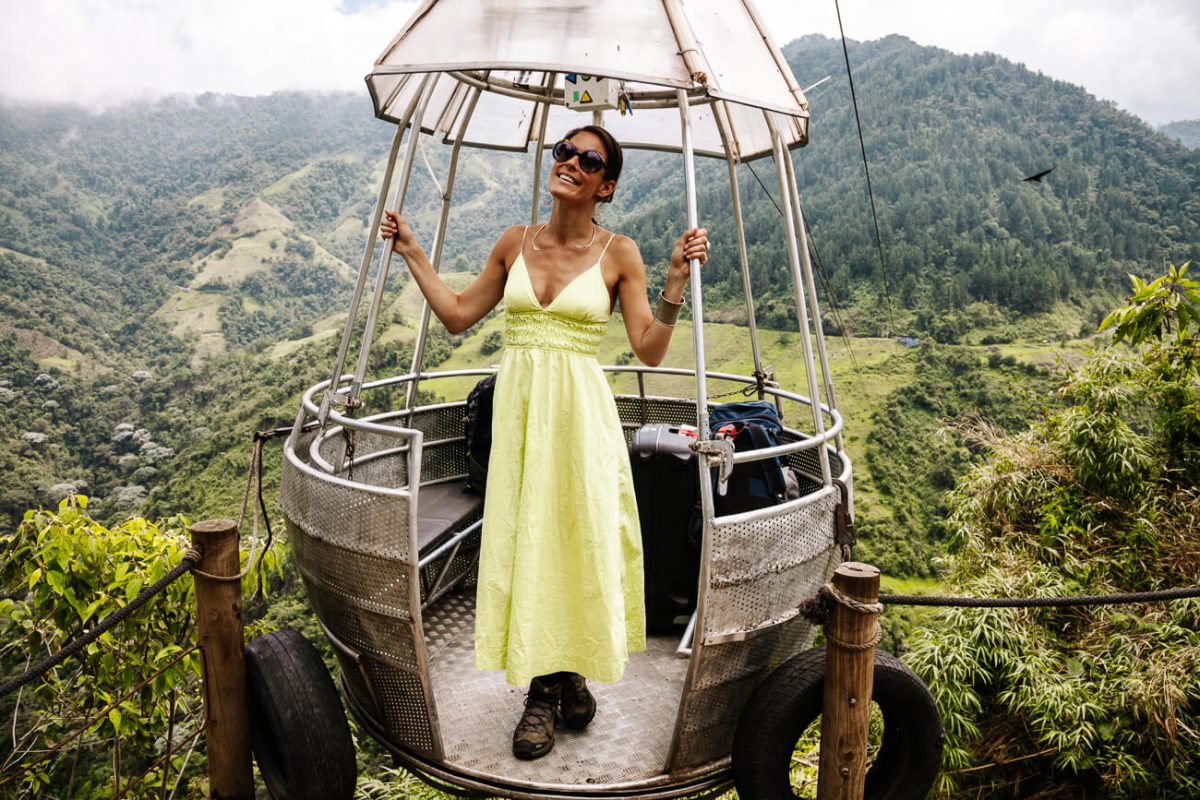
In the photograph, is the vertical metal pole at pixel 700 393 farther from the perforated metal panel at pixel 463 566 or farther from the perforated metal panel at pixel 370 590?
the perforated metal panel at pixel 463 566

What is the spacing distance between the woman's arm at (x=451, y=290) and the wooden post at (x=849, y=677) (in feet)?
4.62

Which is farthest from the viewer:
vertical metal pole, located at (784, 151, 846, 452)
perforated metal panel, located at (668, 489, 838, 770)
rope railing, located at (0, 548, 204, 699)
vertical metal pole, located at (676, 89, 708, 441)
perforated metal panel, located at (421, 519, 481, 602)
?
perforated metal panel, located at (421, 519, 481, 602)

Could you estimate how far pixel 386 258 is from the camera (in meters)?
2.80

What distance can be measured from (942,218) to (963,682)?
46726 mm

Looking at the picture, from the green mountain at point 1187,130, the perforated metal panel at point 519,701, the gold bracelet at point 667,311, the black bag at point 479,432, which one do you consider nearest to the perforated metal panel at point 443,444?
the black bag at point 479,432

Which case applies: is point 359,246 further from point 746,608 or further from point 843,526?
point 746,608

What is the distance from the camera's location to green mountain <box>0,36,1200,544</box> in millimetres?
34812

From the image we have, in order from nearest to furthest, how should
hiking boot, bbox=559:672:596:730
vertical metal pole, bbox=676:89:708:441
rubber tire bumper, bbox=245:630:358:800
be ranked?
vertical metal pole, bbox=676:89:708:441
rubber tire bumper, bbox=245:630:358:800
hiking boot, bbox=559:672:596:730

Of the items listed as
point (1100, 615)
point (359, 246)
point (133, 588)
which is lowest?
point (1100, 615)

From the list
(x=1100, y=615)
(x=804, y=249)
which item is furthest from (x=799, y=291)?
(x=1100, y=615)

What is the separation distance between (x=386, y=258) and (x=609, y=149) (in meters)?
0.84

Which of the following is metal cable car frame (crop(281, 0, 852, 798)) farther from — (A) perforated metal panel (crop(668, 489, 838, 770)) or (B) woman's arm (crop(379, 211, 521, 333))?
(B) woman's arm (crop(379, 211, 521, 333))

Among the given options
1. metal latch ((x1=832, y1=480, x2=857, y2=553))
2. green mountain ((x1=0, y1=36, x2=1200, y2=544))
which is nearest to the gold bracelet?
metal latch ((x1=832, y1=480, x2=857, y2=553))

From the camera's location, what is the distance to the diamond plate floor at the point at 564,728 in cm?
261
